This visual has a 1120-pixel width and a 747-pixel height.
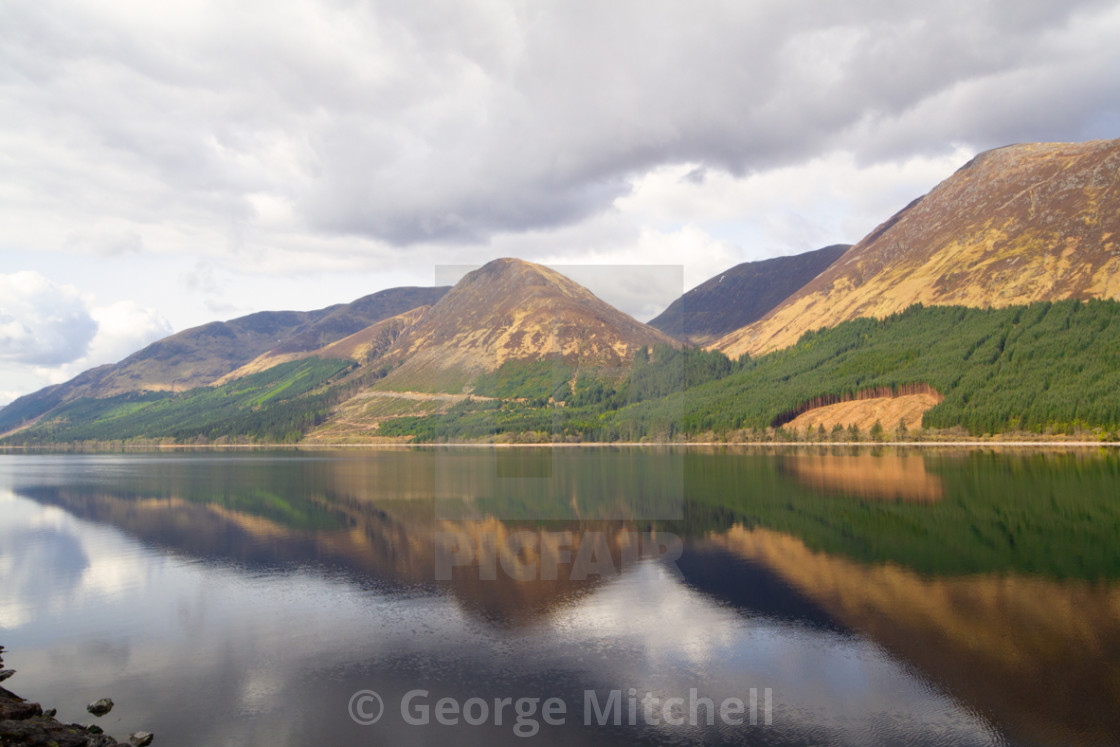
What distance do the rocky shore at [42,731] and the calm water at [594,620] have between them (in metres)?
1.01

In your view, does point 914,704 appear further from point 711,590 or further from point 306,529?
point 306,529

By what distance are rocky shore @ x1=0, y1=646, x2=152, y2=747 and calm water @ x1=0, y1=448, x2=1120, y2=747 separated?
3.32 feet

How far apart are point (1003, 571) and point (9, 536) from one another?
74253mm

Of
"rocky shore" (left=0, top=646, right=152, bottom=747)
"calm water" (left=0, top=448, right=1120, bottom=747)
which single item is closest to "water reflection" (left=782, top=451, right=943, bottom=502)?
"calm water" (left=0, top=448, right=1120, bottom=747)

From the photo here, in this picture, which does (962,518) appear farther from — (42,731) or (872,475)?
(42,731)

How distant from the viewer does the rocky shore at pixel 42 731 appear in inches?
700

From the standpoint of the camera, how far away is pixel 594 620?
30547 mm

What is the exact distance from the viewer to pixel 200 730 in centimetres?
2011

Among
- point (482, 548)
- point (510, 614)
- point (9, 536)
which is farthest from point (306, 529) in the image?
point (510, 614)

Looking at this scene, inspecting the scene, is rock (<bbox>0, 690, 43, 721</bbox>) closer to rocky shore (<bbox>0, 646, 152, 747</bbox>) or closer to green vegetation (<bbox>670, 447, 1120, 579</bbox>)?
rocky shore (<bbox>0, 646, 152, 747</bbox>)

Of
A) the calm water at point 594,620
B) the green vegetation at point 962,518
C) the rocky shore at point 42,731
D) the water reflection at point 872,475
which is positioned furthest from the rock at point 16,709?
the water reflection at point 872,475

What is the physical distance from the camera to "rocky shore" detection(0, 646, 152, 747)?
17.8 m

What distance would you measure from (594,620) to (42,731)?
20220 millimetres

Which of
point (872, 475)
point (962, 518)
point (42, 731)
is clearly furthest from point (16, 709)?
point (872, 475)
